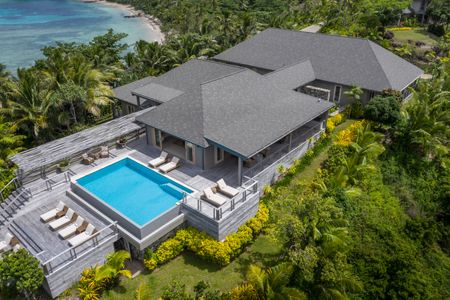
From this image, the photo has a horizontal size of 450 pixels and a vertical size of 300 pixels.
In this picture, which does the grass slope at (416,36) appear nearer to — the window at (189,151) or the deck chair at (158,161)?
the window at (189,151)

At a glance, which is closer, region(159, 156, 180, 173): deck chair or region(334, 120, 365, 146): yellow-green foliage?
region(159, 156, 180, 173): deck chair

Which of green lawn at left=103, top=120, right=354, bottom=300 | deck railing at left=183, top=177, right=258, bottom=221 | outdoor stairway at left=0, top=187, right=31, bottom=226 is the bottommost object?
green lawn at left=103, top=120, right=354, bottom=300

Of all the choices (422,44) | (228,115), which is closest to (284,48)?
(228,115)

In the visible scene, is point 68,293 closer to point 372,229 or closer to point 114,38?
point 372,229

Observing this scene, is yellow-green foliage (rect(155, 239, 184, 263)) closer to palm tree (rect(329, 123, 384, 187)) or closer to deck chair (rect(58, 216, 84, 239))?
deck chair (rect(58, 216, 84, 239))

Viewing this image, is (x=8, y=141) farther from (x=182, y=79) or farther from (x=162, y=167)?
(x=182, y=79)

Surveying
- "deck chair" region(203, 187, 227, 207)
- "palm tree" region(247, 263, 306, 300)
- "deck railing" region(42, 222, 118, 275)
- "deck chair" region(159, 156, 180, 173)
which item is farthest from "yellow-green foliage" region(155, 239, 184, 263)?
"deck chair" region(159, 156, 180, 173)

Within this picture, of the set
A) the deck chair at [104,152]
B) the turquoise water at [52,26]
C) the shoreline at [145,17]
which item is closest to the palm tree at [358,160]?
the deck chair at [104,152]

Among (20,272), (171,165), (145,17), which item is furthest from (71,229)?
(145,17)
